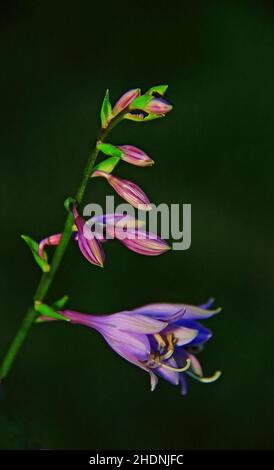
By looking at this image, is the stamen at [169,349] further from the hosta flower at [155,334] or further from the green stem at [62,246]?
the green stem at [62,246]

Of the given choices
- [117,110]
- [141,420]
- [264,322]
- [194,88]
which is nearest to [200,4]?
[194,88]

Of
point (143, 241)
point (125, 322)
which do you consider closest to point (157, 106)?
point (143, 241)

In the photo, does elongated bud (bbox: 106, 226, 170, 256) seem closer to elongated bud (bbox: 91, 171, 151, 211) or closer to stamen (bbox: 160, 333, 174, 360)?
elongated bud (bbox: 91, 171, 151, 211)

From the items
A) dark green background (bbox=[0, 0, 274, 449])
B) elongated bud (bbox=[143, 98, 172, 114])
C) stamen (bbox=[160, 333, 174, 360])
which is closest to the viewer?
elongated bud (bbox=[143, 98, 172, 114])

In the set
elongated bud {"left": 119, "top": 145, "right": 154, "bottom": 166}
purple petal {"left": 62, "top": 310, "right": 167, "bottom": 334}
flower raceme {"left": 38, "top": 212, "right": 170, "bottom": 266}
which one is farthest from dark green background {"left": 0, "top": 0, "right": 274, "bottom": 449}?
elongated bud {"left": 119, "top": 145, "right": 154, "bottom": 166}

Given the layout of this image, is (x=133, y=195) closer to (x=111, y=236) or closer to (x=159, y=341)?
(x=111, y=236)

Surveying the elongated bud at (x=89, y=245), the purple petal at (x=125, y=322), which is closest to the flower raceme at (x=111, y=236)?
the elongated bud at (x=89, y=245)

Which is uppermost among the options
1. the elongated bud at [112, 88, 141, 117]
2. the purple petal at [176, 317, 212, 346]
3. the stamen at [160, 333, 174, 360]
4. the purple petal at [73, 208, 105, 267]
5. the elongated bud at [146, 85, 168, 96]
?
the elongated bud at [146, 85, 168, 96]
